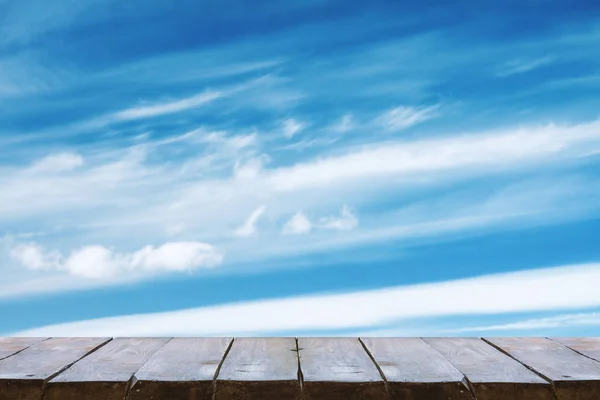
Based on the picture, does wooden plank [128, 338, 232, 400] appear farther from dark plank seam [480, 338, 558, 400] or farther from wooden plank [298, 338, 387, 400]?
dark plank seam [480, 338, 558, 400]

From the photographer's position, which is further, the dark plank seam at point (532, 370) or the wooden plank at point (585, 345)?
the wooden plank at point (585, 345)

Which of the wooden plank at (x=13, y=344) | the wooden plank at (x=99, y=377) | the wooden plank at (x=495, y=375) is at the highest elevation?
the wooden plank at (x=13, y=344)

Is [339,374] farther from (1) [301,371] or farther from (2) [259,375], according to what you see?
(2) [259,375]

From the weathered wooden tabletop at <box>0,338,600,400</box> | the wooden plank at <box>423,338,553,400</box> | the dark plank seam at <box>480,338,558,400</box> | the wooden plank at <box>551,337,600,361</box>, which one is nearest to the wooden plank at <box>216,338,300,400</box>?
the weathered wooden tabletop at <box>0,338,600,400</box>

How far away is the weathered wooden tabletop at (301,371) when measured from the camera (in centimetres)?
194

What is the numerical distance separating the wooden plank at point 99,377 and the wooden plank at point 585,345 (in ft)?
5.90

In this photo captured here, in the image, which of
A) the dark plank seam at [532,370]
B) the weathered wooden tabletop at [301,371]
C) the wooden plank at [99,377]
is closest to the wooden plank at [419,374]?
the weathered wooden tabletop at [301,371]

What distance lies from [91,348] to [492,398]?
168 cm

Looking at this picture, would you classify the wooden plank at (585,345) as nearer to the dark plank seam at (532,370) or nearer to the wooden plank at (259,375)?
the dark plank seam at (532,370)

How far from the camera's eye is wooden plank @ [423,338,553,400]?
1.94m

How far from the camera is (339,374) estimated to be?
6.65 ft

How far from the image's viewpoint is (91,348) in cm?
262

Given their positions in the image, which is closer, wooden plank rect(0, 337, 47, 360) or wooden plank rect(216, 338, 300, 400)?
wooden plank rect(216, 338, 300, 400)

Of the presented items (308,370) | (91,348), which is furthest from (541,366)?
(91,348)
